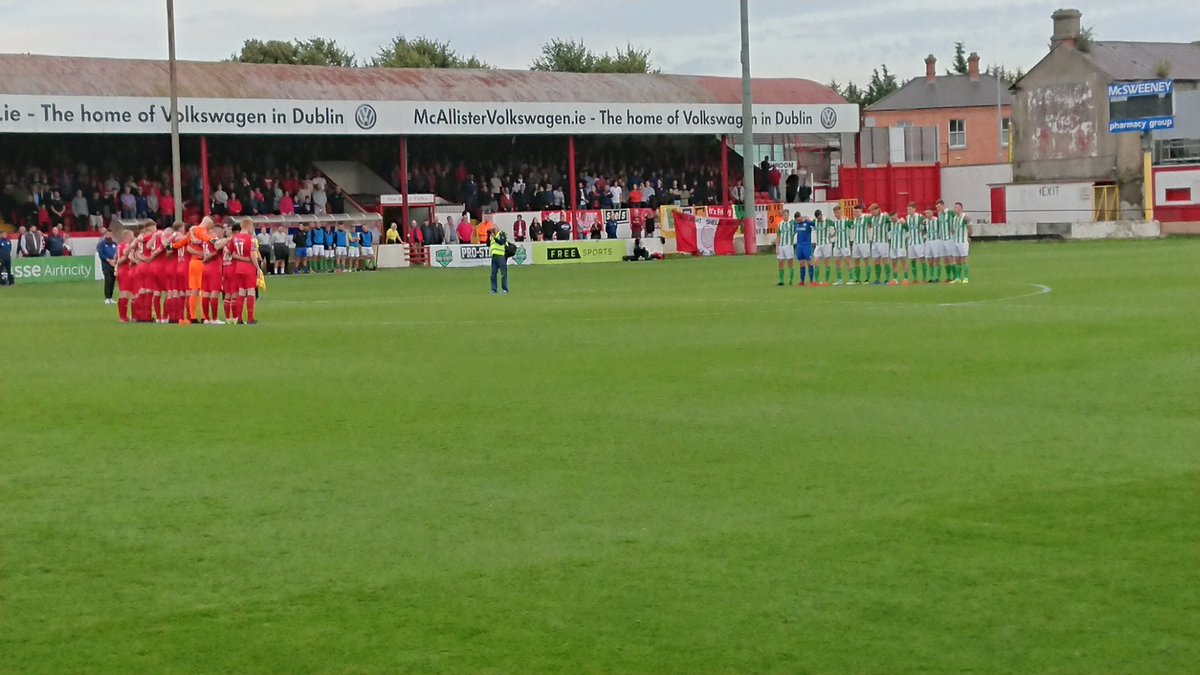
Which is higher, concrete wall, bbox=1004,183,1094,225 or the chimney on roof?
the chimney on roof

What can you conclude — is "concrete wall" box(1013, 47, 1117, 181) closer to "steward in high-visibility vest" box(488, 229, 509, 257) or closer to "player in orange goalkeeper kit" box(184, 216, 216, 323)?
"steward in high-visibility vest" box(488, 229, 509, 257)

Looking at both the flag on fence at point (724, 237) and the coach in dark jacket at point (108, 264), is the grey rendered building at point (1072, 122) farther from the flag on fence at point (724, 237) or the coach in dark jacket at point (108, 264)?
the coach in dark jacket at point (108, 264)

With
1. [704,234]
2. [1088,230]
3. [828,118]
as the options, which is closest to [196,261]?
[704,234]

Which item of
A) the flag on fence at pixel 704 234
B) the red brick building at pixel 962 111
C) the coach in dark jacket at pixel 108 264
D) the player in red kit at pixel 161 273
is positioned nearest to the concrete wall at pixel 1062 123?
the flag on fence at pixel 704 234

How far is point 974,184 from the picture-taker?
69.1 meters

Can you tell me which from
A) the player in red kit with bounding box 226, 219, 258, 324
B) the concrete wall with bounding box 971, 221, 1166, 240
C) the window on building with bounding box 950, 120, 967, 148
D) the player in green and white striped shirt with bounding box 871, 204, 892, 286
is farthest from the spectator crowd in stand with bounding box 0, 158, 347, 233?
the window on building with bounding box 950, 120, 967, 148

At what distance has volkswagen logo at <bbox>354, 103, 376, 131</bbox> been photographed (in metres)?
54.1

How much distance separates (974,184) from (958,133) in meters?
36.1

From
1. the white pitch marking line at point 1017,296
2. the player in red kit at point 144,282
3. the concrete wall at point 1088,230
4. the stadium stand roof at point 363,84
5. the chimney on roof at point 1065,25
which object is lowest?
the white pitch marking line at point 1017,296

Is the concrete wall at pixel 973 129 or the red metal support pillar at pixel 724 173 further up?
the concrete wall at pixel 973 129

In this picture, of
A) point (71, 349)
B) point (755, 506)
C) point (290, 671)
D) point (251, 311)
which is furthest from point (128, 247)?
point (290, 671)

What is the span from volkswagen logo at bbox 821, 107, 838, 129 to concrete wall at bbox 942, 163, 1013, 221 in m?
7.56

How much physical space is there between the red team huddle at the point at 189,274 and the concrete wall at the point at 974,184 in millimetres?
45885

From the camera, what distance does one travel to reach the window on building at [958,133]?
10369 centimetres
